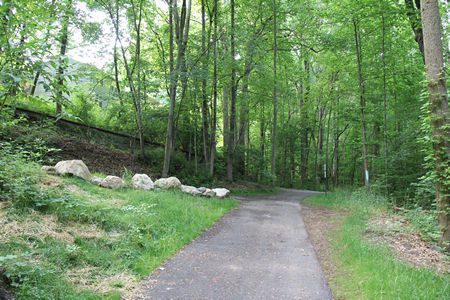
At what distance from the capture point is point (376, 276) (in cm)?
349

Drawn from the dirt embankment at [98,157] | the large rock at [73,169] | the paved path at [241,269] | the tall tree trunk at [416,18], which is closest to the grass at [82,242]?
the paved path at [241,269]

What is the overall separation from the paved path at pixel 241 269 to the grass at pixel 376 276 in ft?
1.12

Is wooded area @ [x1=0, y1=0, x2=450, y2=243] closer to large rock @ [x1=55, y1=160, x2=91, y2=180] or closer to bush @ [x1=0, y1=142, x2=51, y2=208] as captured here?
large rock @ [x1=55, y1=160, x2=91, y2=180]

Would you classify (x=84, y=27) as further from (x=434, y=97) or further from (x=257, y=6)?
(x=434, y=97)

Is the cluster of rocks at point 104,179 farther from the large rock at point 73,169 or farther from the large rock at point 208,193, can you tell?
the large rock at point 208,193

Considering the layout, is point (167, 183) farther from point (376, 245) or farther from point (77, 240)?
point (376, 245)

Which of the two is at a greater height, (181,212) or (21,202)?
(21,202)

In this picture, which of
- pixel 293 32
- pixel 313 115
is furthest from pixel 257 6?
pixel 313 115

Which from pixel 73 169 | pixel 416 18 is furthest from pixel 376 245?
pixel 416 18

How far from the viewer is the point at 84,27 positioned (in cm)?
1230

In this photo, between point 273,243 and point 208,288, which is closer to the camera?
point 208,288

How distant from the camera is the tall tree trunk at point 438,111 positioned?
474cm

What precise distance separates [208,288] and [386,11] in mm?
11896

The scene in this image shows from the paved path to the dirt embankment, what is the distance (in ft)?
19.8
